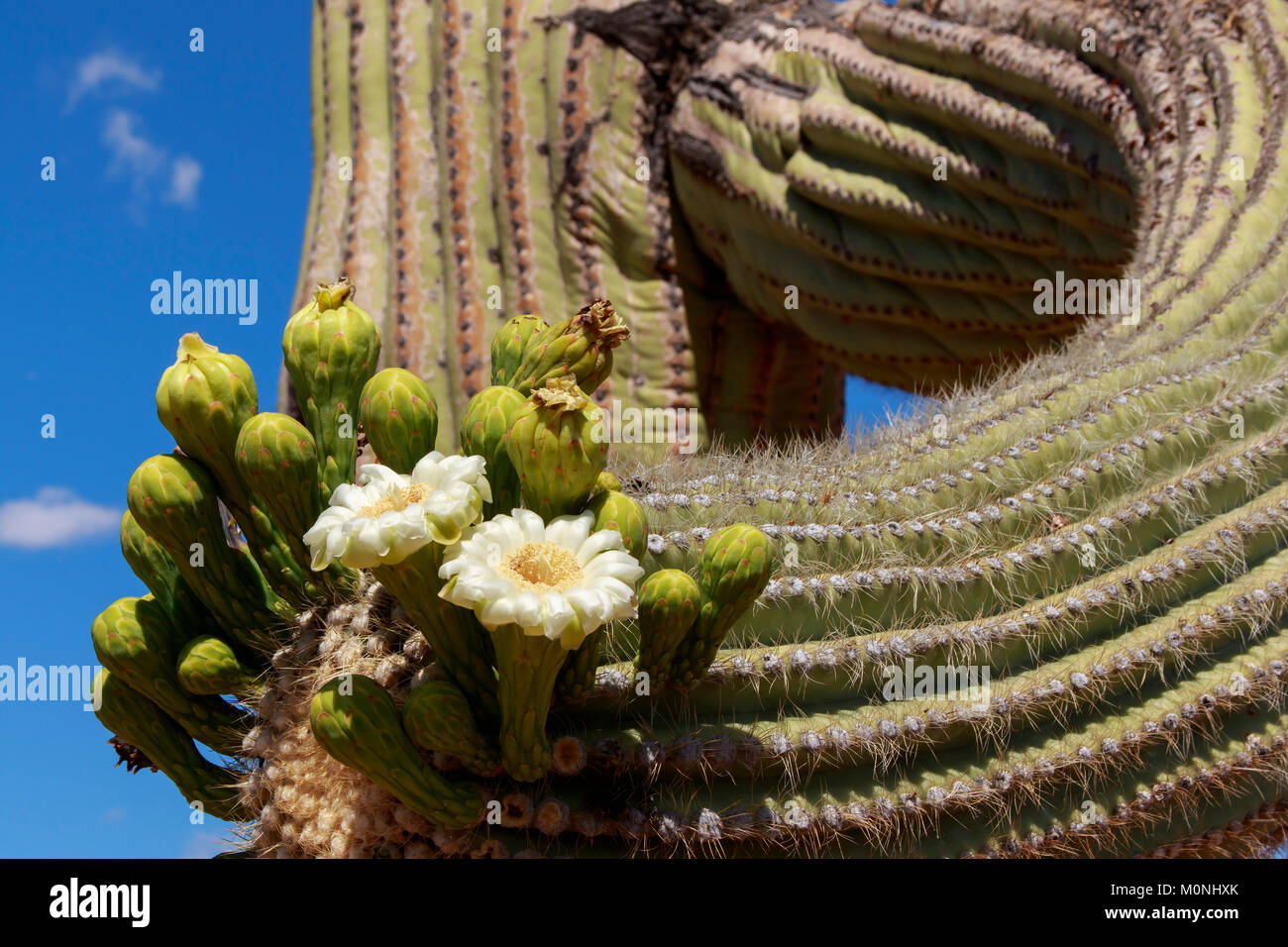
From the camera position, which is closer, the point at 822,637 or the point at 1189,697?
the point at 822,637

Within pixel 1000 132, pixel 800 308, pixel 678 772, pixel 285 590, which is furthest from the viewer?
pixel 800 308

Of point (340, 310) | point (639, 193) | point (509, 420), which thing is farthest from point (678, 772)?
point (639, 193)

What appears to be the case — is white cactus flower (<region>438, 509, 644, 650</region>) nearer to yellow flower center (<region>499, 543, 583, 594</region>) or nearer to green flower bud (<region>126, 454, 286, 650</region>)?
yellow flower center (<region>499, 543, 583, 594</region>)

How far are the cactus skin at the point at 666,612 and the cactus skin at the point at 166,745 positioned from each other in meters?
0.76

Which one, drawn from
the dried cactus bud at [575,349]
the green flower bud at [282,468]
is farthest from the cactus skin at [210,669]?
the dried cactus bud at [575,349]

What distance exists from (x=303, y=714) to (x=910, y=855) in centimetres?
94

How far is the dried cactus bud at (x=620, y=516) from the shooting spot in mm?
1572

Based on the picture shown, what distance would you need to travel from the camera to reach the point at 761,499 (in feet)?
6.25

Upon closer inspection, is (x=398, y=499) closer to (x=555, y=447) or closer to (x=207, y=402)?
(x=555, y=447)

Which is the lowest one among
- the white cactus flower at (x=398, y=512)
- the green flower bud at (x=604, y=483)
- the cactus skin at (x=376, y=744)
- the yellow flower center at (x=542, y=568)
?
the cactus skin at (x=376, y=744)

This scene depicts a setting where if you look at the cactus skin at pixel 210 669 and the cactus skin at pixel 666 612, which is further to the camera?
the cactus skin at pixel 210 669

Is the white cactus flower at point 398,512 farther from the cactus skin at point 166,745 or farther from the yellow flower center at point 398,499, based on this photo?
the cactus skin at point 166,745

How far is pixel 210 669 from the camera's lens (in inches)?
70.2

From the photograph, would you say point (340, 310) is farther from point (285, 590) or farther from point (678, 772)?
point (678, 772)
